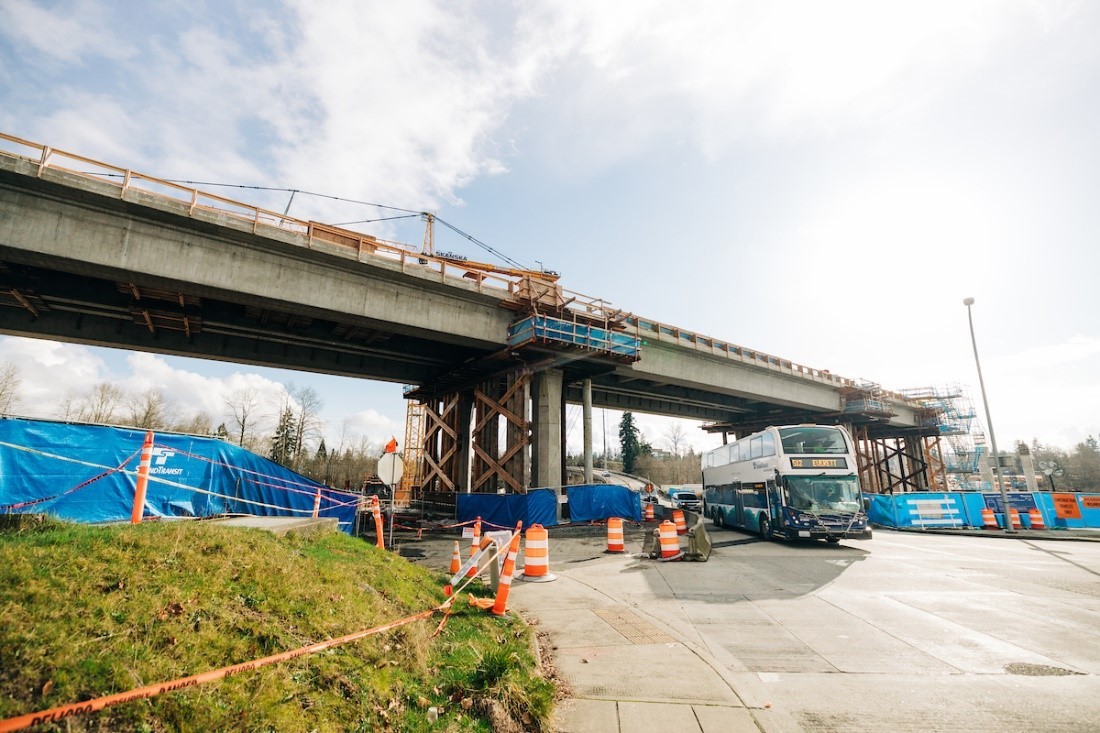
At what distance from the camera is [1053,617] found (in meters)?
7.30

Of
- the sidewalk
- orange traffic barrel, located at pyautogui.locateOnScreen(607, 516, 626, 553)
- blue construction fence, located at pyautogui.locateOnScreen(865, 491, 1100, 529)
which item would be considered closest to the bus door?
orange traffic barrel, located at pyautogui.locateOnScreen(607, 516, 626, 553)

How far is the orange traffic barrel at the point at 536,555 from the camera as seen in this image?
10234 mm

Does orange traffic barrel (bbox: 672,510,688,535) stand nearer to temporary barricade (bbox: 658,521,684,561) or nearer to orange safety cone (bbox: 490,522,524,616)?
temporary barricade (bbox: 658,521,684,561)

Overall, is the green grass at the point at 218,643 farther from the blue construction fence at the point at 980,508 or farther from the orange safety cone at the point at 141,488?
the blue construction fence at the point at 980,508

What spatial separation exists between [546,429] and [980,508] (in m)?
19.6

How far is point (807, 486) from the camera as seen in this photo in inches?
635

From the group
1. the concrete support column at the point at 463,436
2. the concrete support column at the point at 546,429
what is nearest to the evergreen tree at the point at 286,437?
the concrete support column at the point at 463,436

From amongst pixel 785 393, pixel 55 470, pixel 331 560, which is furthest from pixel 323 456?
pixel 331 560

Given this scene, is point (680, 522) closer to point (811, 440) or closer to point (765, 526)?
Answer: point (765, 526)

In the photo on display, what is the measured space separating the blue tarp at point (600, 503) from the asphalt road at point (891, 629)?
9573 millimetres

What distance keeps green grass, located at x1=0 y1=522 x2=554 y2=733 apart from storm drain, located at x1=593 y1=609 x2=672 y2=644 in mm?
1578

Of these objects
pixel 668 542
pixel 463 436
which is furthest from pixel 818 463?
pixel 463 436

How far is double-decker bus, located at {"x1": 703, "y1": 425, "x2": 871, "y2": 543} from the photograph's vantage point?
1568 centimetres

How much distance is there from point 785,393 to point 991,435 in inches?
551
